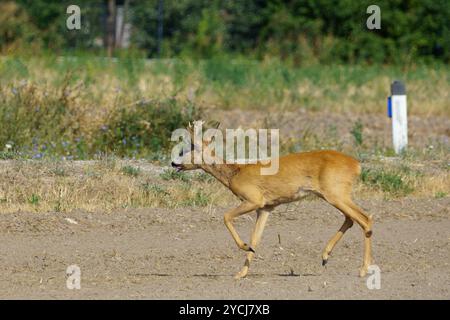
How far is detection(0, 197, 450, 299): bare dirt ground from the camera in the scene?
368 inches

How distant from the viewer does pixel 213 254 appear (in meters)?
11.2

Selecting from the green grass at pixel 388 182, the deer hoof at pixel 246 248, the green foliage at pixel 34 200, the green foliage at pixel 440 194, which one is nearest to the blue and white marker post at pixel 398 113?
the green grass at pixel 388 182

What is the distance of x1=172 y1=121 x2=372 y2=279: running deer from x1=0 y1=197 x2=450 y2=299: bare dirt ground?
45 centimetres

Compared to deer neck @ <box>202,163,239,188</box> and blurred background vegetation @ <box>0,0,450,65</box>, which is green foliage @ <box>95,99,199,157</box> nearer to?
deer neck @ <box>202,163,239,188</box>

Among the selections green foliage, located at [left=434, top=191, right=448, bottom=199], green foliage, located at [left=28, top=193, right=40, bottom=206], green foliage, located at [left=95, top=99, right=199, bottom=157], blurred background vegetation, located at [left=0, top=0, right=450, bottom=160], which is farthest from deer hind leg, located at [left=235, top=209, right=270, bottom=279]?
green foliage, located at [left=95, top=99, right=199, bottom=157]

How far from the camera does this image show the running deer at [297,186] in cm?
1031

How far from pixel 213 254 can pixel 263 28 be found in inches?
1094

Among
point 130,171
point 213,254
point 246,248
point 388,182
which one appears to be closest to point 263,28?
point 388,182

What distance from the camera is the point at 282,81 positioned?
2527 centimetres

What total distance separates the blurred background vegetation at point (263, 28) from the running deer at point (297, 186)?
73.9ft

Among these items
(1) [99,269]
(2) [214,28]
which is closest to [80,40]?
(2) [214,28]

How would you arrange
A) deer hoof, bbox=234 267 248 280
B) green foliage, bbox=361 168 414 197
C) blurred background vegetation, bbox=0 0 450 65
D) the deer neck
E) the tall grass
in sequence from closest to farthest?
deer hoof, bbox=234 267 248 280
the deer neck
green foliage, bbox=361 168 414 197
the tall grass
blurred background vegetation, bbox=0 0 450 65

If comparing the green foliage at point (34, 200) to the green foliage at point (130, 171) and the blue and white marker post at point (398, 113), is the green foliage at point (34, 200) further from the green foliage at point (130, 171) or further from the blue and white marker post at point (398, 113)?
the blue and white marker post at point (398, 113)
